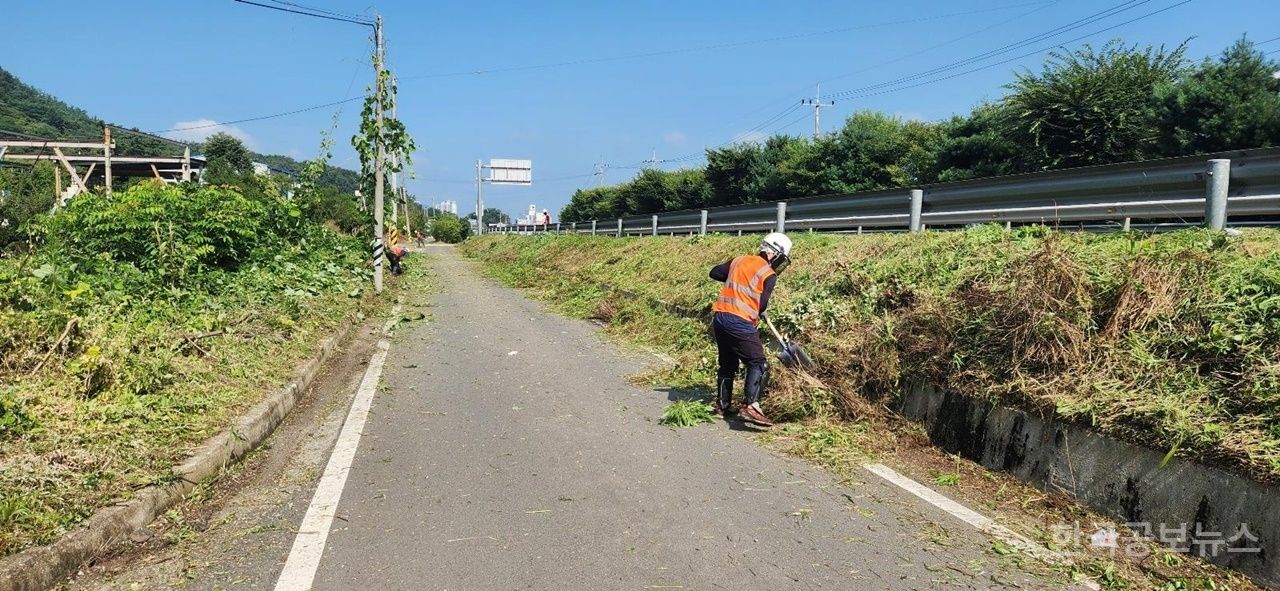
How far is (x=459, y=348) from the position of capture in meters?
10.9

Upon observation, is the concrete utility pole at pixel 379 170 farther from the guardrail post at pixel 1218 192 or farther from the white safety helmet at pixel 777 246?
the guardrail post at pixel 1218 192

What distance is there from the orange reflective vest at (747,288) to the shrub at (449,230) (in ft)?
265

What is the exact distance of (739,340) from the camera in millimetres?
6531

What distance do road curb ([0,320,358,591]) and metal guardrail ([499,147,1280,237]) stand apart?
25.7ft

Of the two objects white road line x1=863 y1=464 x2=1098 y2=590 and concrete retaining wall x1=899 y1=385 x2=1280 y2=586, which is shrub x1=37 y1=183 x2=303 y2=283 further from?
concrete retaining wall x1=899 y1=385 x2=1280 y2=586

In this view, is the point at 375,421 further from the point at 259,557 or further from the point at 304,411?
the point at 259,557

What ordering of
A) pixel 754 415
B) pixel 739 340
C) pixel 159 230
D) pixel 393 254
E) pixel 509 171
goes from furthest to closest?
pixel 509 171
pixel 393 254
pixel 159 230
pixel 739 340
pixel 754 415

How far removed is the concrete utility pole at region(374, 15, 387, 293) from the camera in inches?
714

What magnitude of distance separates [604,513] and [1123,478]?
9.53 ft

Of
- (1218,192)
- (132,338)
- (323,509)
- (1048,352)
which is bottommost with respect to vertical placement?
(323,509)

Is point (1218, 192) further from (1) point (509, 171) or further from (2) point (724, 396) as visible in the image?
(1) point (509, 171)

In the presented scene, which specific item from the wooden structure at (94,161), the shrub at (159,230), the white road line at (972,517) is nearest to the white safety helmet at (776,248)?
the white road line at (972,517)

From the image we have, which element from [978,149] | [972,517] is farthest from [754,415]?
[978,149]

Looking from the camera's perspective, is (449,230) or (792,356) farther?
(449,230)
